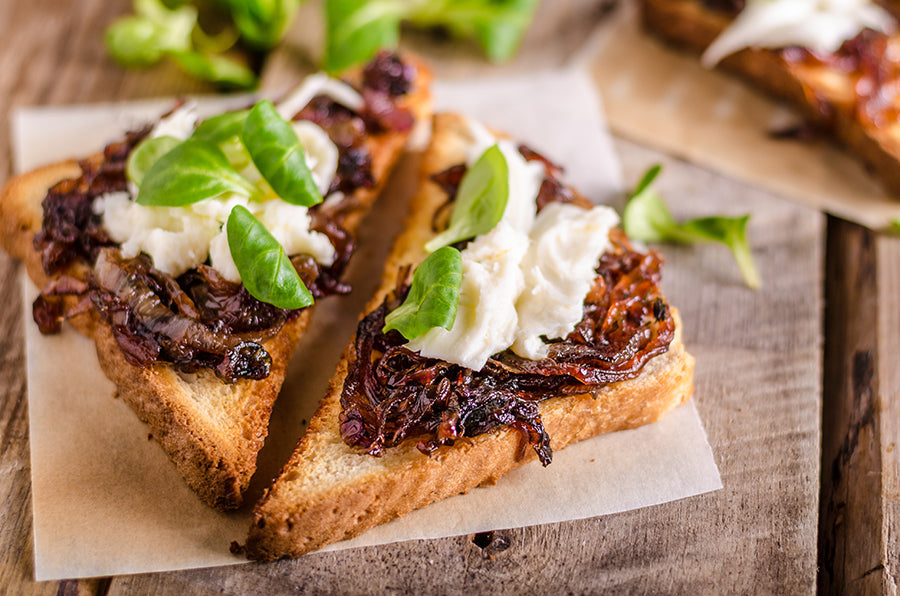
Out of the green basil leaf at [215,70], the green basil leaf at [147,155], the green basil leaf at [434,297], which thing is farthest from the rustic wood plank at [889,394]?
the green basil leaf at [215,70]

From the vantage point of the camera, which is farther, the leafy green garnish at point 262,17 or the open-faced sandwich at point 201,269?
the leafy green garnish at point 262,17

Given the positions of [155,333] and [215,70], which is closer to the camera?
[155,333]

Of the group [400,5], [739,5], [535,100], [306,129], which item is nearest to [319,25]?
[400,5]

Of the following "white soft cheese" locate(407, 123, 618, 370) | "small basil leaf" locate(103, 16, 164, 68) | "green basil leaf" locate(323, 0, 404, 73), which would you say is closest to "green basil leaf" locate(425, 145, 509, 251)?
"white soft cheese" locate(407, 123, 618, 370)

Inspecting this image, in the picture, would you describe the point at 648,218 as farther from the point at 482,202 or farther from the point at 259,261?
the point at 259,261

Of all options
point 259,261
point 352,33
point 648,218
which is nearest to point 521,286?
point 259,261

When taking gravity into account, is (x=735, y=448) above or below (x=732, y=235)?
below

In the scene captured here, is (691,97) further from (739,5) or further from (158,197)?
(158,197)

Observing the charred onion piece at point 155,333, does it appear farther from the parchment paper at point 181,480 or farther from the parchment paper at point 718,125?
the parchment paper at point 718,125
